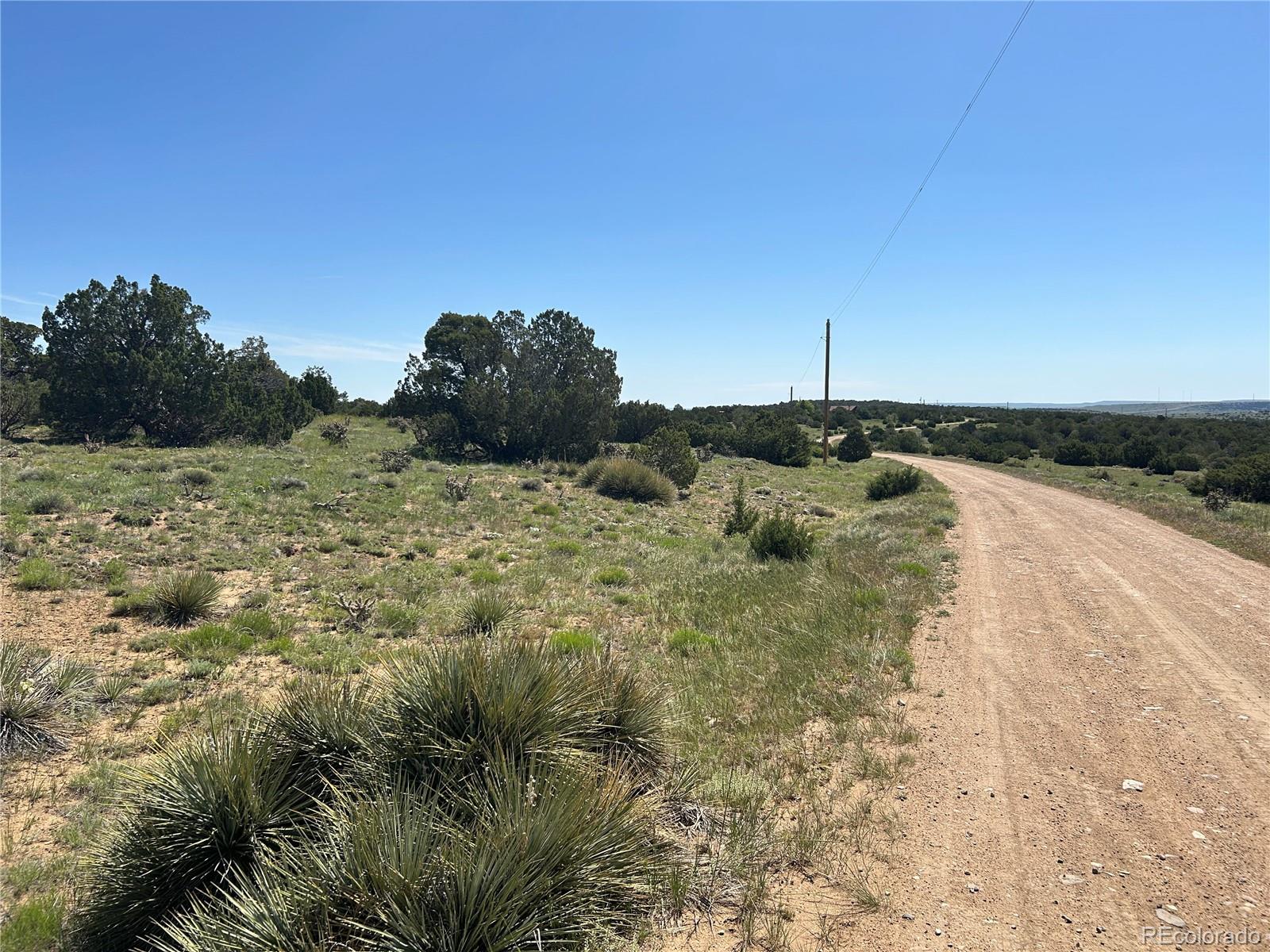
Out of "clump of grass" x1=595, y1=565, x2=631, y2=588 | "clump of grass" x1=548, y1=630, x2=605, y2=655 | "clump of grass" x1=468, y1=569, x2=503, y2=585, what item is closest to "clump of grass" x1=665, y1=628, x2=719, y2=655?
"clump of grass" x1=548, y1=630, x2=605, y2=655

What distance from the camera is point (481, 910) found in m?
2.84

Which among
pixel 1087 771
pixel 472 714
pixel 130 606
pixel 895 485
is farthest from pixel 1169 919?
pixel 895 485

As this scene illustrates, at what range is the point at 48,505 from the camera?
12758 mm

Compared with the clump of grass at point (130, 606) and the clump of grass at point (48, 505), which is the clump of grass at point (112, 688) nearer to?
the clump of grass at point (130, 606)

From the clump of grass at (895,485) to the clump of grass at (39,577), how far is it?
26.5 m

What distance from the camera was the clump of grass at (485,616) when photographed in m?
8.94

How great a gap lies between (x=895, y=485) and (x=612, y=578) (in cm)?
1952

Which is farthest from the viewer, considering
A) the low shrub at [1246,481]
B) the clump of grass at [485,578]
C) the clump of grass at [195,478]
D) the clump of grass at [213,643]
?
the low shrub at [1246,481]

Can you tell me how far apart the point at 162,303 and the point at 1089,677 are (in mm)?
35828

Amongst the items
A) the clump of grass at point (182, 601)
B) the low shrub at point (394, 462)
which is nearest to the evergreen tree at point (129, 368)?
the low shrub at point (394, 462)

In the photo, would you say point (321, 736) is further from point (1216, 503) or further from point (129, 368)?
point (129, 368)

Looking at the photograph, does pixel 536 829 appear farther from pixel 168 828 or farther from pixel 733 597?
pixel 733 597

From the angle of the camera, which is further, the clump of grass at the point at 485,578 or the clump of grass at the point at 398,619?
the clump of grass at the point at 485,578

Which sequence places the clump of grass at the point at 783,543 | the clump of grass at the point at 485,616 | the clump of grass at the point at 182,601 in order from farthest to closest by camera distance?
1. the clump of grass at the point at 783,543
2. the clump of grass at the point at 485,616
3. the clump of grass at the point at 182,601
